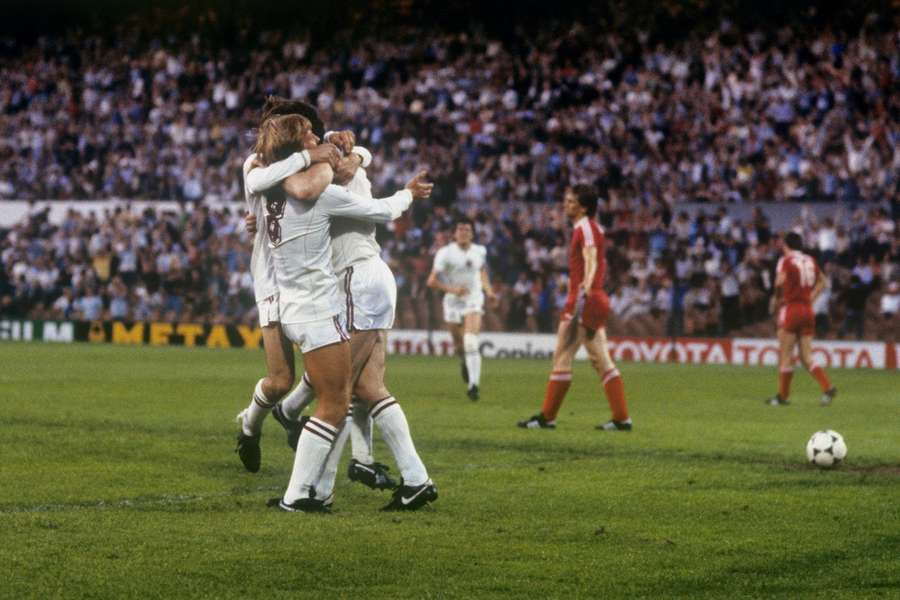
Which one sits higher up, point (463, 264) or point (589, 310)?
point (463, 264)

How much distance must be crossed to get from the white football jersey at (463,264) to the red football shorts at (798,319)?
14.3ft

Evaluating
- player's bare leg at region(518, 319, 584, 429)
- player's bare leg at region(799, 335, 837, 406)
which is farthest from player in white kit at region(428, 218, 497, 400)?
player's bare leg at region(518, 319, 584, 429)

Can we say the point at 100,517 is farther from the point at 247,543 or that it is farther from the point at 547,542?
the point at 547,542

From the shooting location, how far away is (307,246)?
8250 millimetres

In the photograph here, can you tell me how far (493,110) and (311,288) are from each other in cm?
2857

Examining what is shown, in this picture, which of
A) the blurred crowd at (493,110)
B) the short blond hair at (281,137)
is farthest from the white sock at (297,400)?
the blurred crowd at (493,110)

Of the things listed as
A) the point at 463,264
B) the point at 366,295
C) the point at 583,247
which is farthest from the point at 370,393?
the point at 463,264

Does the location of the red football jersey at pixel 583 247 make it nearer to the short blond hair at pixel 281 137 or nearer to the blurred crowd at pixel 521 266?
the short blond hair at pixel 281 137

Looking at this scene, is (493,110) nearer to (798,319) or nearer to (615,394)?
(798,319)

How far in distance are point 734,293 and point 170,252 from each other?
14003 millimetres

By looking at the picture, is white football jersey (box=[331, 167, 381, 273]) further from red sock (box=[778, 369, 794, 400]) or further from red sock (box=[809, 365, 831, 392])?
red sock (box=[809, 365, 831, 392])

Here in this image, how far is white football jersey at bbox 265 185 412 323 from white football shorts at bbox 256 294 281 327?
1.37ft

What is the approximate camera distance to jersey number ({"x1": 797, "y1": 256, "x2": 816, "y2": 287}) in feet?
63.7

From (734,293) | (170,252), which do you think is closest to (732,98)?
(734,293)
